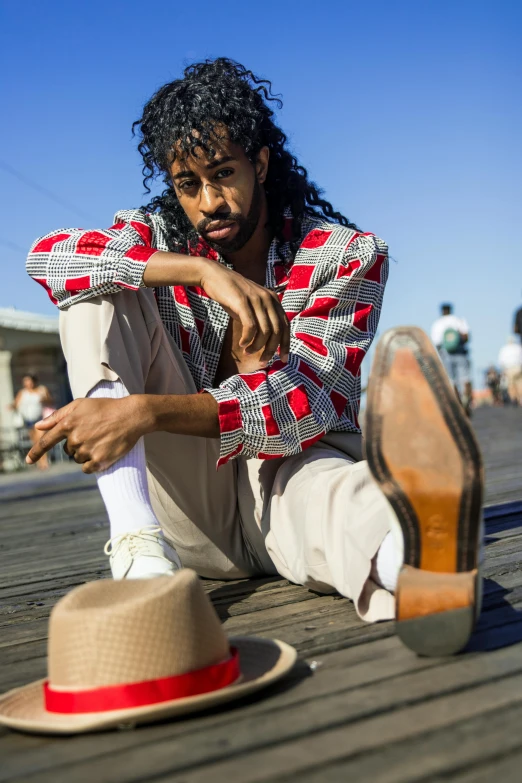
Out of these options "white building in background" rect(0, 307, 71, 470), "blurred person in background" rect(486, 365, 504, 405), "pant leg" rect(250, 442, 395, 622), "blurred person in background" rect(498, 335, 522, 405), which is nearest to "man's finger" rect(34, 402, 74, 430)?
"pant leg" rect(250, 442, 395, 622)

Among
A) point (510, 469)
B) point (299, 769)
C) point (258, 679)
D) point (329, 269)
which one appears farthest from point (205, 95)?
point (510, 469)

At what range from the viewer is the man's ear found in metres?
2.68

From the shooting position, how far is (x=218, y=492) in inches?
91.7

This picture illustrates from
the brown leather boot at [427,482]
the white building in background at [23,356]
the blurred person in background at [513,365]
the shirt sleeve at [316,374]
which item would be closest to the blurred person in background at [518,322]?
the blurred person in background at [513,365]

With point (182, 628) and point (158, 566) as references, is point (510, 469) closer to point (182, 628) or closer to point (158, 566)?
point (158, 566)

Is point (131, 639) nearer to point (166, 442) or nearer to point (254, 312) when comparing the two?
point (254, 312)

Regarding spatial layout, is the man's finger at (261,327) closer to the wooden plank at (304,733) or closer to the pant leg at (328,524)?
the pant leg at (328,524)

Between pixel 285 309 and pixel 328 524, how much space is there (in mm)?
707

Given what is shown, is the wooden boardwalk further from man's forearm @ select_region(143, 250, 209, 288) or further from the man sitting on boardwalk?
man's forearm @ select_region(143, 250, 209, 288)

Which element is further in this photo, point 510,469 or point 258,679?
point 510,469


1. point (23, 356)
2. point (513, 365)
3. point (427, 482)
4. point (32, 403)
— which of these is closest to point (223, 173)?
point (427, 482)

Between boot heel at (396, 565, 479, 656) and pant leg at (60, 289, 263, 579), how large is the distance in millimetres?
904

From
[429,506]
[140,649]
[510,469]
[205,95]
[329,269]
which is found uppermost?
[205,95]

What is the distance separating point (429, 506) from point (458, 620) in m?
0.19
